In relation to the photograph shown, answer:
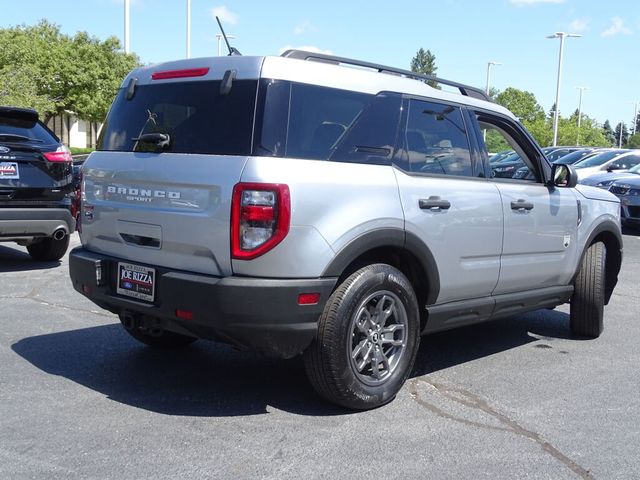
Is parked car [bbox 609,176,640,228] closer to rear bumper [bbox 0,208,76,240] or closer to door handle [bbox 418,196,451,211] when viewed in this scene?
rear bumper [bbox 0,208,76,240]

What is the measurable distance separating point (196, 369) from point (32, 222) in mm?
3743

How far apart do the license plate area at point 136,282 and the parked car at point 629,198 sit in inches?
480

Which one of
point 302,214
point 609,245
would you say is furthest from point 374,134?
point 609,245

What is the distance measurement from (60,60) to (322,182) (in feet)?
113

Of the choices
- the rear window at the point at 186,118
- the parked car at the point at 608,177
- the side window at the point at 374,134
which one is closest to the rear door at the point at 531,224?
the side window at the point at 374,134

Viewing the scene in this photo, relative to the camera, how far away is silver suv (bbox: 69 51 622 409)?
3.74m

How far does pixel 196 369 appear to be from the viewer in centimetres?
495

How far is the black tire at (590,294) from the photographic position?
237 inches

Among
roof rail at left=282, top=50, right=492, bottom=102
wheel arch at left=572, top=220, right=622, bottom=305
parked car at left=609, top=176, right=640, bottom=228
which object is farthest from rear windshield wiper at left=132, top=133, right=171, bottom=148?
parked car at left=609, top=176, right=640, bottom=228

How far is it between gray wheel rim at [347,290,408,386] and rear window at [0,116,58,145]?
514cm

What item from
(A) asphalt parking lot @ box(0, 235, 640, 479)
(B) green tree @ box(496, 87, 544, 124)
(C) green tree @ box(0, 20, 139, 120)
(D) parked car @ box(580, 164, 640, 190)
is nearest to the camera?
(A) asphalt parking lot @ box(0, 235, 640, 479)

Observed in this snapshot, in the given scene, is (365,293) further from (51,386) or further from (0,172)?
(0,172)

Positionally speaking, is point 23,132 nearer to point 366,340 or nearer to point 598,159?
point 366,340

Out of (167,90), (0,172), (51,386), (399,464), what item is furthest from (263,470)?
(0,172)
